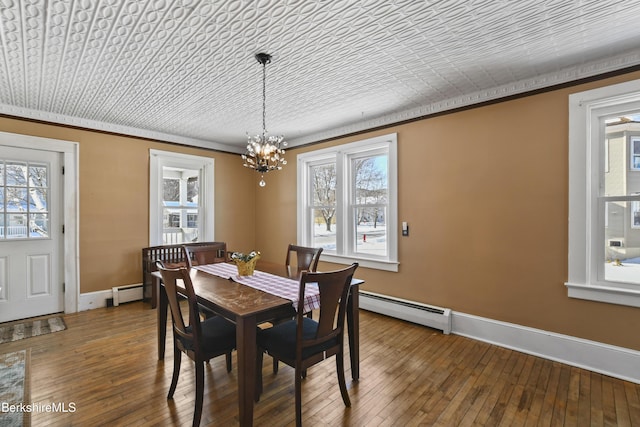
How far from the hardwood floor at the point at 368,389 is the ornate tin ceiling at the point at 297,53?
256cm

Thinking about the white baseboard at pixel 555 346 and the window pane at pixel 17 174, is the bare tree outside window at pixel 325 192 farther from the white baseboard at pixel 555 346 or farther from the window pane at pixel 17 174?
the window pane at pixel 17 174

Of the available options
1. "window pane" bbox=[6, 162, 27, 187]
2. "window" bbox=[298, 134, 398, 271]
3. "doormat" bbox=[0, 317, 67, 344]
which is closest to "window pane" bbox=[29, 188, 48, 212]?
"window pane" bbox=[6, 162, 27, 187]

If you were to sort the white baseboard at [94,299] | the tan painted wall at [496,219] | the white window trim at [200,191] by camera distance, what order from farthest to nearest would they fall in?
the white window trim at [200,191], the white baseboard at [94,299], the tan painted wall at [496,219]

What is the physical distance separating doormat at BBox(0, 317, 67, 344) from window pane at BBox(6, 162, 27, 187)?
5.48ft

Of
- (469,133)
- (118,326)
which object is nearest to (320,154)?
(469,133)

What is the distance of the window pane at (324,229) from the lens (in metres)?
4.68

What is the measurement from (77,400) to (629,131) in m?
4.80

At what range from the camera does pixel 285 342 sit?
76.4 inches

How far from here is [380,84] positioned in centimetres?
292

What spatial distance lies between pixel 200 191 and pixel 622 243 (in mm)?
5432

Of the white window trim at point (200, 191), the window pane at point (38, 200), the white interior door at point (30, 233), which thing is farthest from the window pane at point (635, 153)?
the window pane at point (38, 200)

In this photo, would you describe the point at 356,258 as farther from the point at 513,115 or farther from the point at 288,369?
the point at 513,115

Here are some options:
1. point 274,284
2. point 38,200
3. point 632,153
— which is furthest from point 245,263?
point 632,153

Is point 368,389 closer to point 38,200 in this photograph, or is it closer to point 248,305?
point 248,305
